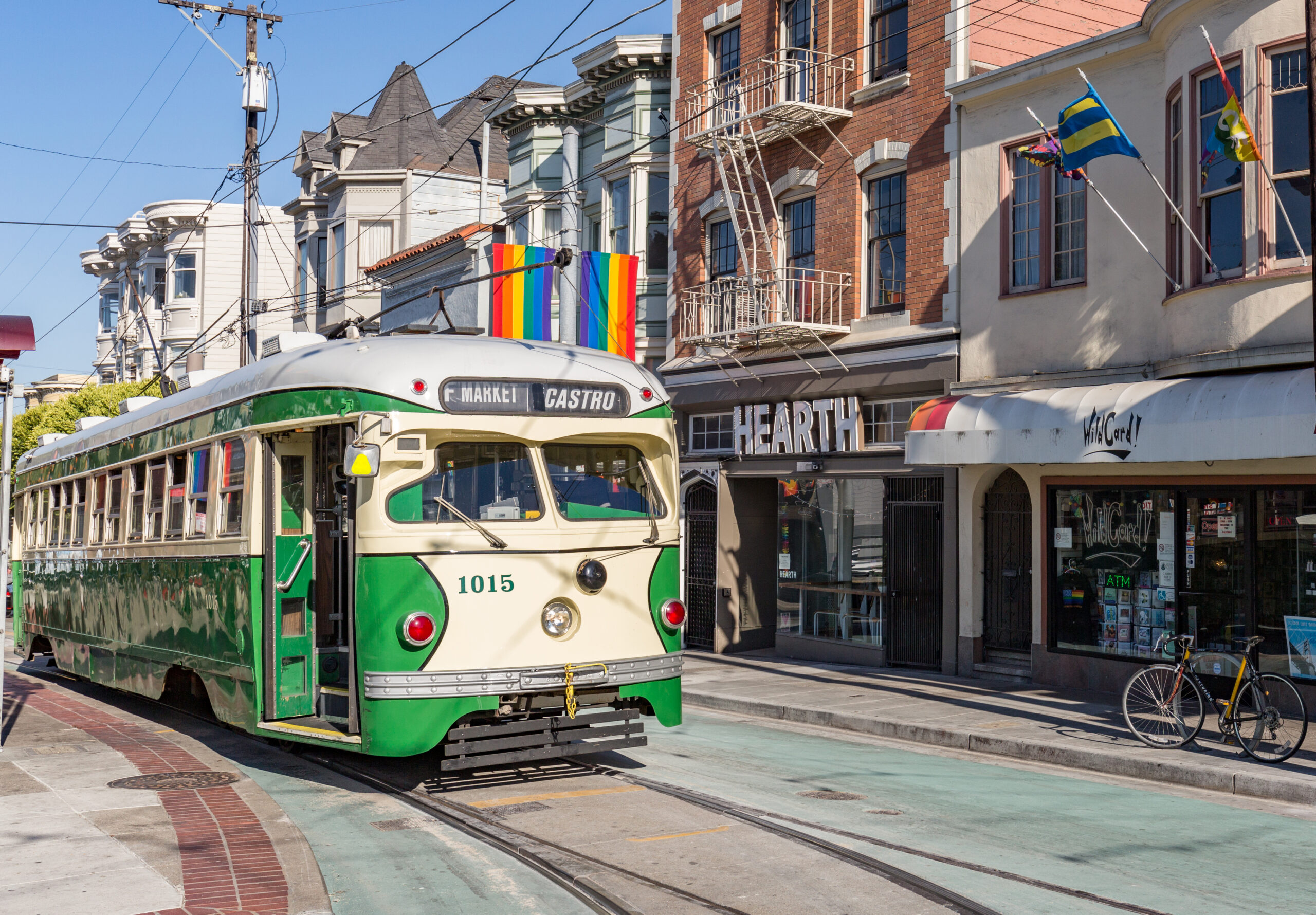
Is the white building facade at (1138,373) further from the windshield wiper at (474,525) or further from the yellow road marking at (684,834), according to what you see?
the windshield wiper at (474,525)

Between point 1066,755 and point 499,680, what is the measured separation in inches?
222

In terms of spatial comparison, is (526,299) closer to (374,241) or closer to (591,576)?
(374,241)

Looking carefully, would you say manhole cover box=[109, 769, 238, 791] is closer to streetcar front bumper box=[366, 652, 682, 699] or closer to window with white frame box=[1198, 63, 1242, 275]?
streetcar front bumper box=[366, 652, 682, 699]

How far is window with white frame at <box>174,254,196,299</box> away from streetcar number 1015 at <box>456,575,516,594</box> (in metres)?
44.7

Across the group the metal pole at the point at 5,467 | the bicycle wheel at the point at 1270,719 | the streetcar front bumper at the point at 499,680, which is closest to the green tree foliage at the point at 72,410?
the metal pole at the point at 5,467

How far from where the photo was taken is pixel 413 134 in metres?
37.6

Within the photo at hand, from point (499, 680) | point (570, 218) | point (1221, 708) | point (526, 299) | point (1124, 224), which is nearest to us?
point (499, 680)

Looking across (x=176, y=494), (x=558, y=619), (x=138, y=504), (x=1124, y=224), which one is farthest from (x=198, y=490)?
(x=1124, y=224)

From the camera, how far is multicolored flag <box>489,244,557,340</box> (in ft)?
78.9

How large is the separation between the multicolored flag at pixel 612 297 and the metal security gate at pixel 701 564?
277cm


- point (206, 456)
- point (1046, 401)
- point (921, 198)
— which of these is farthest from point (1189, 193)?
point (206, 456)

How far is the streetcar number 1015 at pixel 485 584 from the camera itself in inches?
347

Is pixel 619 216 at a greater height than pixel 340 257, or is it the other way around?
pixel 340 257

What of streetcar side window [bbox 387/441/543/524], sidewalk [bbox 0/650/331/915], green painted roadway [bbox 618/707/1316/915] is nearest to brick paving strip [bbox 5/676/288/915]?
sidewalk [bbox 0/650/331/915]
